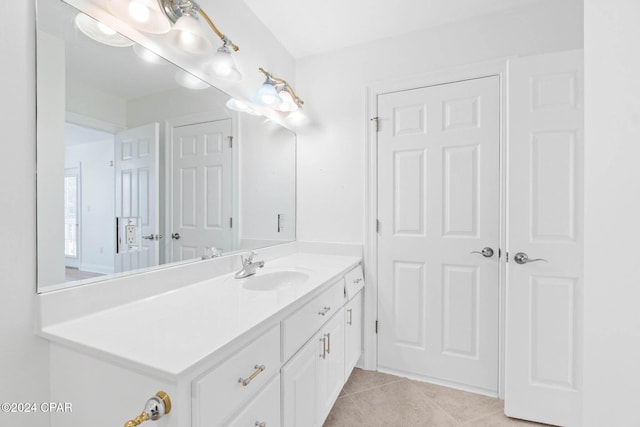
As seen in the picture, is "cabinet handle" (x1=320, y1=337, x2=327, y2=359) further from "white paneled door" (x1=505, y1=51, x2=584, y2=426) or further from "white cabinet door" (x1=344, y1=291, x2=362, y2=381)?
"white paneled door" (x1=505, y1=51, x2=584, y2=426)

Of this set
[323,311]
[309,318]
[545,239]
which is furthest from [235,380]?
[545,239]

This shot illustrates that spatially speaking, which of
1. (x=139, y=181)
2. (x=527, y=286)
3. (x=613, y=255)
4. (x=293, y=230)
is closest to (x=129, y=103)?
(x=139, y=181)

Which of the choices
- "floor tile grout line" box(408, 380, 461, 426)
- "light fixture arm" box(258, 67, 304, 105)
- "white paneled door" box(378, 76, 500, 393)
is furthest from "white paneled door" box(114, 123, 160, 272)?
"floor tile grout line" box(408, 380, 461, 426)

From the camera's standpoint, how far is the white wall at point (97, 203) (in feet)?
3.16

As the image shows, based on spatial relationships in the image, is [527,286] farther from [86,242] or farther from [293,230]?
[86,242]

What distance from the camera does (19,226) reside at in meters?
0.80

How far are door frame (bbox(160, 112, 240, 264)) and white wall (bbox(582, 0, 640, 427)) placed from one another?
56.1 inches

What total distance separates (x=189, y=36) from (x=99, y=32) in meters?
0.33

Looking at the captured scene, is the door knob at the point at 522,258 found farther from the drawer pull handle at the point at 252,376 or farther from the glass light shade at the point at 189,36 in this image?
the glass light shade at the point at 189,36

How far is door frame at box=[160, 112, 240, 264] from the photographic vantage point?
128 centimetres

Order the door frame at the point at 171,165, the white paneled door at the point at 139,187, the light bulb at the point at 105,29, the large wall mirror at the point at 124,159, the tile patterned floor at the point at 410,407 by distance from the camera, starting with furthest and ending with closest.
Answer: the tile patterned floor at the point at 410,407 < the door frame at the point at 171,165 < the white paneled door at the point at 139,187 < the light bulb at the point at 105,29 < the large wall mirror at the point at 124,159

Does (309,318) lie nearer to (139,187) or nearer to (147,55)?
(139,187)

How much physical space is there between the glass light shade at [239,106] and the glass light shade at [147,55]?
424 mm

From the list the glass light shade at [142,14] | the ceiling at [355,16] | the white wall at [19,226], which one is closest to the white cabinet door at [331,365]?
the white wall at [19,226]
